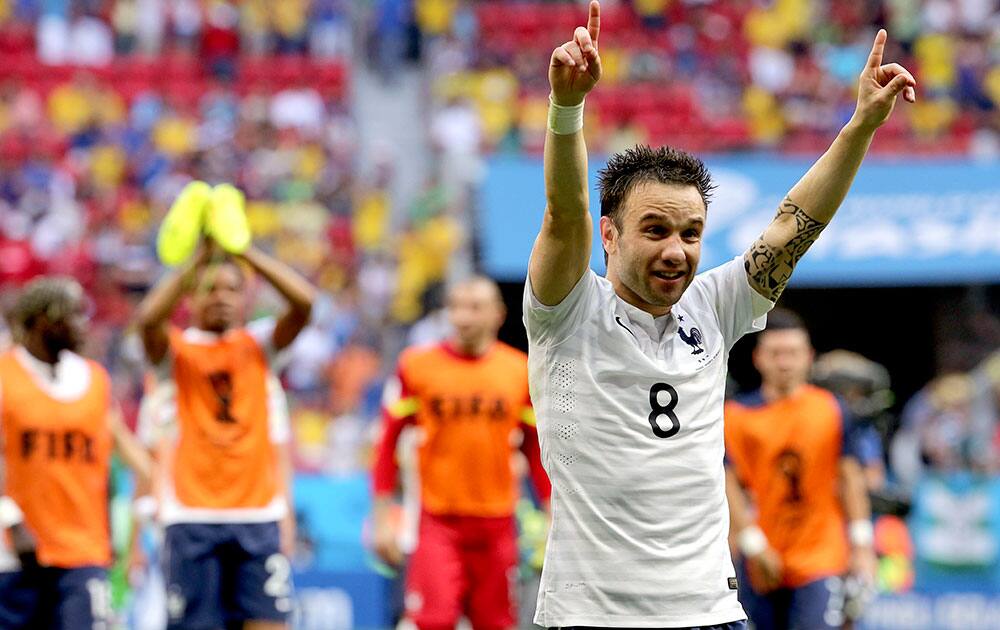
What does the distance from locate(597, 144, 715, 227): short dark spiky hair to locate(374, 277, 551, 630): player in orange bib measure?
4.00 m

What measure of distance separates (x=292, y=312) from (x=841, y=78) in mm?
16427

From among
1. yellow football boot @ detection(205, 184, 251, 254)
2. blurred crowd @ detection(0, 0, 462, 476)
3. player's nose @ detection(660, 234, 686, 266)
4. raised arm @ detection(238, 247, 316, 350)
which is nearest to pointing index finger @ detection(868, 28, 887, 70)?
player's nose @ detection(660, 234, 686, 266)

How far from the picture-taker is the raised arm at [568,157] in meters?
3.91

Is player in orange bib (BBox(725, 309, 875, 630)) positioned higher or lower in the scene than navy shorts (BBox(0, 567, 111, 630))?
higher

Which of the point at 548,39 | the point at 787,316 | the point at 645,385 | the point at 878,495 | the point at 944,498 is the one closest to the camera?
the point at 645,385

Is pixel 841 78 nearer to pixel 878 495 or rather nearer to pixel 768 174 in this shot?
pixel 768 174

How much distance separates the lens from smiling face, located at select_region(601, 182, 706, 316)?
4.15 metres

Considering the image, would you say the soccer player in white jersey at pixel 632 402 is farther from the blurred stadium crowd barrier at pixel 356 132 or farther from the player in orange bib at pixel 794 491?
the blurred stadium crowd barrier at pixel 356 132

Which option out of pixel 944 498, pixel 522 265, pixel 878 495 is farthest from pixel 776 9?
pixel 878 495

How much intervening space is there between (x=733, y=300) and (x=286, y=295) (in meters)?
3.43

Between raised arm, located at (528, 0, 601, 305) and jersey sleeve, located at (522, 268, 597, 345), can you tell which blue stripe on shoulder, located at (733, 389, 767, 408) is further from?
raised arm, located at (528, 0, 601, 305)

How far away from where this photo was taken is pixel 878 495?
9.59 metres

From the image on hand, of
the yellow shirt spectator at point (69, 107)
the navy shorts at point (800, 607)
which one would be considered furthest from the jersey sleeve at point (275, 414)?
the yellow shirt spectator at point (69, 107)

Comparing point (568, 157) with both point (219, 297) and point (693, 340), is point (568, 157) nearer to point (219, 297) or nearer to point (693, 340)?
point (693, 340)
